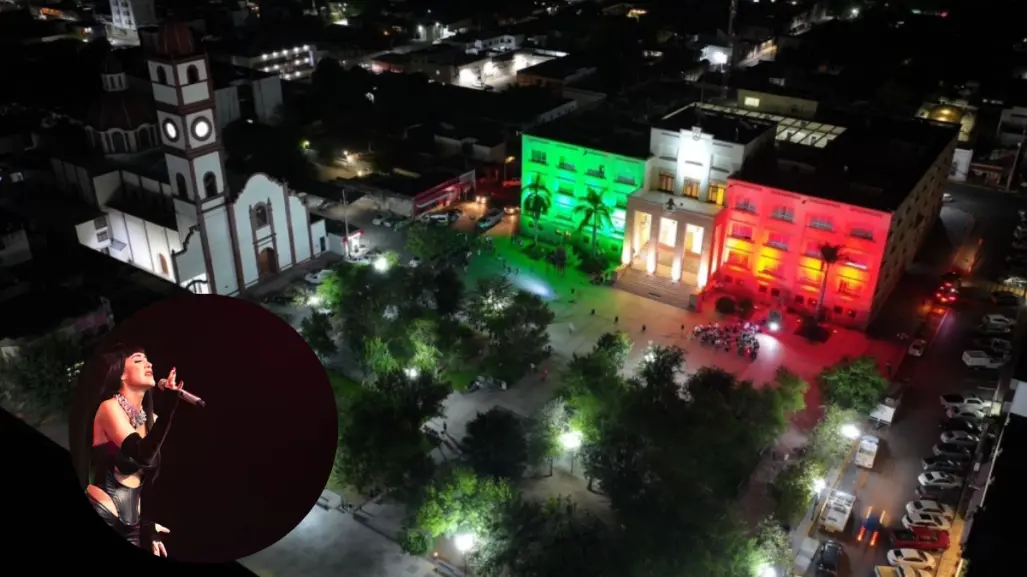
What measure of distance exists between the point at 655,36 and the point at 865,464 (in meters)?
86.7

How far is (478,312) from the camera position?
46219 millimetres

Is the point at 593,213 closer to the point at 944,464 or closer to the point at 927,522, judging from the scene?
the point at 944,464

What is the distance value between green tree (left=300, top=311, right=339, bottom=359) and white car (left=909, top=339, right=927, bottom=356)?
106ft

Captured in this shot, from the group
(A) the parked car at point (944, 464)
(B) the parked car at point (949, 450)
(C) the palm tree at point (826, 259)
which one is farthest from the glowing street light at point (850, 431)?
(C) the palm tree at point (826, 259)

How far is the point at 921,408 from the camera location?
1673 inches

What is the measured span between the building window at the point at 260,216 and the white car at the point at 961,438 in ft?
130

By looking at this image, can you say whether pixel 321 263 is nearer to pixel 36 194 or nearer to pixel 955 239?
pixel 36 194

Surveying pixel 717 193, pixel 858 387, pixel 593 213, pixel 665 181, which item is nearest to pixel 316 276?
pixel 593 213

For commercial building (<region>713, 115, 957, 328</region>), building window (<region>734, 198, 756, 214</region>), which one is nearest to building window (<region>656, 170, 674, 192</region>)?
commercial building (<region>713, 115, 957, 328</region>)

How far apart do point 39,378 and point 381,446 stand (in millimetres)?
16536

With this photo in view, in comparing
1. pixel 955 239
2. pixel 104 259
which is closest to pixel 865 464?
pixel 955 239

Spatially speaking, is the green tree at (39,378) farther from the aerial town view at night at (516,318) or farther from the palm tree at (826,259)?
the palm tree at (826,259)

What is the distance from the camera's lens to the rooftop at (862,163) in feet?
160

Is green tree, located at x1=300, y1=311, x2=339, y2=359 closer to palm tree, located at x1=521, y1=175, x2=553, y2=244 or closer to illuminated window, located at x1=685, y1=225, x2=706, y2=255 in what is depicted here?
palm tree, located at x1=521, y1=175, x2=553, y2=244
